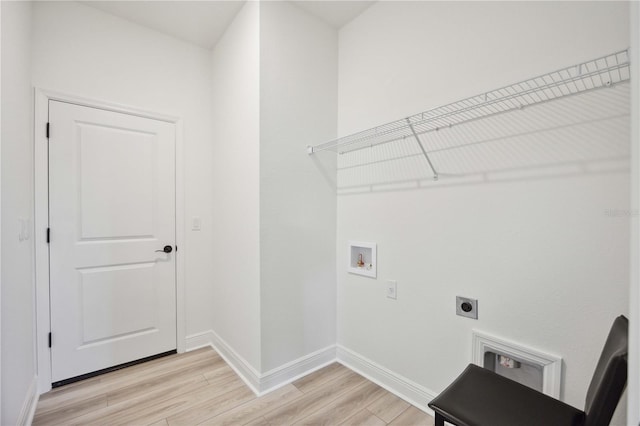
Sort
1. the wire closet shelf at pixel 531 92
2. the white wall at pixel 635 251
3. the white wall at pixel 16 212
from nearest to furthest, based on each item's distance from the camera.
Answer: the white wall at pixel 635 251, the wire closet shelf at pixel 531 92, the white wall at pixel 16 212

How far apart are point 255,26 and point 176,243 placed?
1.80 m

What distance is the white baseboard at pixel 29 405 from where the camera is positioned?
150 cm

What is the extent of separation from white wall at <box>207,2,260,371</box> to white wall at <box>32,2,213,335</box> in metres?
0.10

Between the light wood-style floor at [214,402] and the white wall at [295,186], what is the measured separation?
26 cm

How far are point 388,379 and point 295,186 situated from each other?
147 centimetres

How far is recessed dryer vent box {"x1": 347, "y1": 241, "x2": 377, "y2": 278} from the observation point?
6.67 feet

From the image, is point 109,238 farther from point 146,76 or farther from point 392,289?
point 392,289

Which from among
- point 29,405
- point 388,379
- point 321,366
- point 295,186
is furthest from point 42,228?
point 388,379

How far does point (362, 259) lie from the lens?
2.17 meters

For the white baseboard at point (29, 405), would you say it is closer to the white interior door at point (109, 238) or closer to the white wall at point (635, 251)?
the white interior door at point (109, 238)

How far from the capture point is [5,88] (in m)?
1.31

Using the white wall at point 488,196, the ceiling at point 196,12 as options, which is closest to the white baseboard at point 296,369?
the white wall at point 488,196

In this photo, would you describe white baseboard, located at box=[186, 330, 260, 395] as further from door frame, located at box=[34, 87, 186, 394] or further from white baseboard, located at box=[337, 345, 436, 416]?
door frame, located at box=[34, 87, 186, 394]

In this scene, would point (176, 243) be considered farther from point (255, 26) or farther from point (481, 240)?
point (481, 240)
